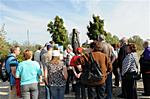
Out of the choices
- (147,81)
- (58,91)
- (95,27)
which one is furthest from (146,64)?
(95,27)

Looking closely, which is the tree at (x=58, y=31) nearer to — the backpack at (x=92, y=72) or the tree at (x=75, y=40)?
the tree at (x=75, y=40)

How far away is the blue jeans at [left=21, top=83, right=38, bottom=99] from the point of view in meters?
6.94

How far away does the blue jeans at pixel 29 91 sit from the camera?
22.8 feet

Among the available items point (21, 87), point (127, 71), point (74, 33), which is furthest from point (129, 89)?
point (74, 33)

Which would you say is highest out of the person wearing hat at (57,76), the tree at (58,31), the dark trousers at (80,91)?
the tree at (58,31)

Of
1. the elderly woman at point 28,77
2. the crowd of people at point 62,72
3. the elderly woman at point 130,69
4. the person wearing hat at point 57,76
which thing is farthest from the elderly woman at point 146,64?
the elderly woman at point 28,77

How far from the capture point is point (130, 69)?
788 centimetres

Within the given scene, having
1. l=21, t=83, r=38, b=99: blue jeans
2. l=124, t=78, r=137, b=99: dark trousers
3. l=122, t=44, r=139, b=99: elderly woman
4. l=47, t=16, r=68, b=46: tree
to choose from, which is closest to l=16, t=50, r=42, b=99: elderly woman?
l=21, t=83, r=38, b=99: blue jeans

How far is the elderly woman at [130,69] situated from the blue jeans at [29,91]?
93.5 inches

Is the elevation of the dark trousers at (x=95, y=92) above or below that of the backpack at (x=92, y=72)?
below

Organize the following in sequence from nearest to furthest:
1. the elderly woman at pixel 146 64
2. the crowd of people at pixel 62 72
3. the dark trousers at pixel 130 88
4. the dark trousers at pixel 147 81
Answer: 1. the crowd of people at pixel 62 72
2. the dark trousers at pixel 130 88
3. the elderly woman at pixel 146 64
4. the dark trousers at pixel 147 81

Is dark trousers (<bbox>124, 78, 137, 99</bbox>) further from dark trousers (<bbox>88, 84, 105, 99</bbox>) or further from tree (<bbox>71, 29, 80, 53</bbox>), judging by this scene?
tree (<bbox>71, 29, 80, 53</bbox>)

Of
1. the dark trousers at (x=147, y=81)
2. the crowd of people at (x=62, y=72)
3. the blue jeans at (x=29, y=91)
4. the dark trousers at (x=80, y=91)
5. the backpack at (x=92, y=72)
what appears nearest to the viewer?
the backpack at (x=92, y=72)

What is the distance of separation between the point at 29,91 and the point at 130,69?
8.56ft
